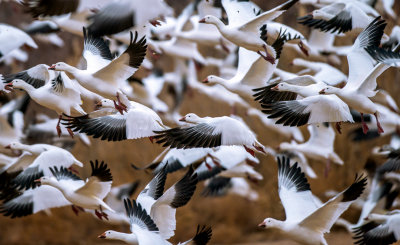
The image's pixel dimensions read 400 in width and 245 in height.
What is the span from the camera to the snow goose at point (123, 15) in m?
4.51

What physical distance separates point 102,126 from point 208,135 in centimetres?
77

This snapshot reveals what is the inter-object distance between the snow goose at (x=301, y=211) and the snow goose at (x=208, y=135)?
1.99 feet

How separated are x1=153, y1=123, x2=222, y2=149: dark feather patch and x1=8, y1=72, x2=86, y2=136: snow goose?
1017 millimetres

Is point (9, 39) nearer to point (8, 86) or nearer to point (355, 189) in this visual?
point (8, 86)

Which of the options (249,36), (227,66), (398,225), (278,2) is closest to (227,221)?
(227,66)

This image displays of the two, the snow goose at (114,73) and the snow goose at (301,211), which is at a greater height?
the snow goose at (114,73)

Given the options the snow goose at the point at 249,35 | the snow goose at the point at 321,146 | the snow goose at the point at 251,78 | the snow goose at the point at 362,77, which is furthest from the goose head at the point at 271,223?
the snow goose at the point at 321,146

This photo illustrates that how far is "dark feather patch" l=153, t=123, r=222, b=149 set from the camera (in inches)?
193

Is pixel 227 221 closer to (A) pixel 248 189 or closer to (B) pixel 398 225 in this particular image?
(A) pixel 248 189

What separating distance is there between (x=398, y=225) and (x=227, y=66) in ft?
15.1

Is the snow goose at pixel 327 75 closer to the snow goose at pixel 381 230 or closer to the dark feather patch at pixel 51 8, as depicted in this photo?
the snow goose at pixel 381 230

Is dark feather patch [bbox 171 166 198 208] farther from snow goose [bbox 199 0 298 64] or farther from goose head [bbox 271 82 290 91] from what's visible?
snow goose [bbox 199 0 298 64]

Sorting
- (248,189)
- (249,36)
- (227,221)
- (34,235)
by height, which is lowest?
(34,235)

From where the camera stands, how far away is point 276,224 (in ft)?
18.1
